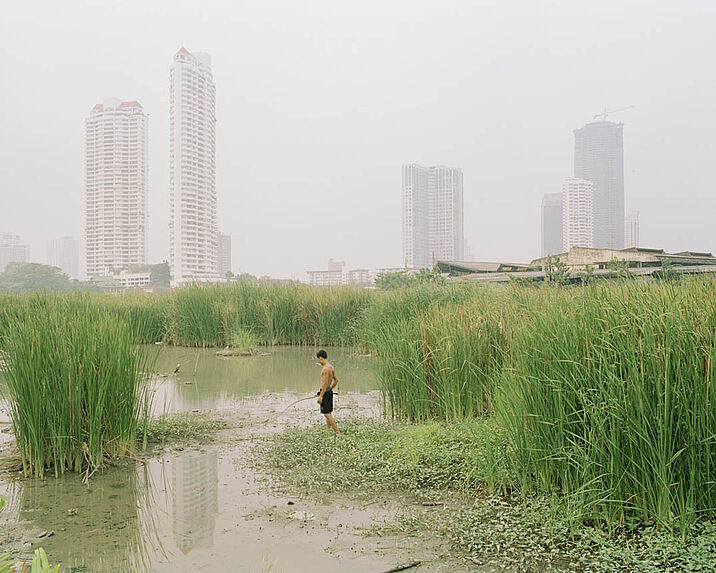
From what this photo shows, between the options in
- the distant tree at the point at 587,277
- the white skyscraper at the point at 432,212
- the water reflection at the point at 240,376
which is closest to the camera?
the distant tree at the point at 587,277

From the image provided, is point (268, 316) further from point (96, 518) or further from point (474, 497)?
point (474, 497)

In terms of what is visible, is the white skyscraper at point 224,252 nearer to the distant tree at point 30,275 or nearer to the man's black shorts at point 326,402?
the distant tree at point 30,275

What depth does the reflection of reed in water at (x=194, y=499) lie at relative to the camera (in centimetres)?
404

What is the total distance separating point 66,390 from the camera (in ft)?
17.4

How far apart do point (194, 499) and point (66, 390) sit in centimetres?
160

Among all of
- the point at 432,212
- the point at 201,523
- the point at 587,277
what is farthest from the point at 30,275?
the point at 201,523

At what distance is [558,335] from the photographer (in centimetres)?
449

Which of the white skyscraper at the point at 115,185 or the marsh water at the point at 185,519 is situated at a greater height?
the white skyscraper at the point at 115,185

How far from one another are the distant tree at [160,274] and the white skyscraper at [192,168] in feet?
3.85

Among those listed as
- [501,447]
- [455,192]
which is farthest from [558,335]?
[455,192]

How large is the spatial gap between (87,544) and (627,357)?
3.78m

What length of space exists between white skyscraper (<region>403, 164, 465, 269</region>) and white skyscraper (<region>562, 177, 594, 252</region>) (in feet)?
50.4

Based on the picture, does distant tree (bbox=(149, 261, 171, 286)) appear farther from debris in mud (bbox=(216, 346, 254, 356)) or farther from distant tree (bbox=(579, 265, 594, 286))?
distant tree (bbox=(579, 265, 594, 286))

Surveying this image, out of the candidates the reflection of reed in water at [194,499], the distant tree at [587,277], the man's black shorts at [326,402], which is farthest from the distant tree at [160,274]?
the reflection of reed in water at [194,499]
